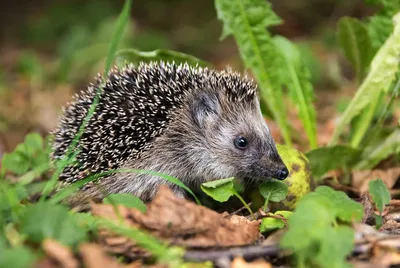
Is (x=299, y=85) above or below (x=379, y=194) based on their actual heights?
above

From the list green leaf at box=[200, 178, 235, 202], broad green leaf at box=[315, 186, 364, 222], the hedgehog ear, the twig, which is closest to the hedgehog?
the hedgehog ear

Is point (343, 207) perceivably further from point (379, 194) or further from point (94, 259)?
point (94, 259)

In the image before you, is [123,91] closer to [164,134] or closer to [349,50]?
[164,134]

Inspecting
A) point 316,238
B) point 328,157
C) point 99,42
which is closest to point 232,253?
point 316,238

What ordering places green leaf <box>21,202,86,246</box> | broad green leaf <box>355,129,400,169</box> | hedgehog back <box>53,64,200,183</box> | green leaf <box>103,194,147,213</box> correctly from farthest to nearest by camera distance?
broad green leaf <box>355,129,400,169</box> → hedgehog back <box>53,64,200,183</box> → green leaf <box>103,194,147,213</box> → green leaf <box>21,202,86,246</box>

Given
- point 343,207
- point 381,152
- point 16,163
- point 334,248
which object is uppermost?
point 16,163

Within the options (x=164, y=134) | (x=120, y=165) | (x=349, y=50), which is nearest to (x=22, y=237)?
(x=120, y=165)

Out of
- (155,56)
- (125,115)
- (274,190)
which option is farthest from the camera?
(155,56)

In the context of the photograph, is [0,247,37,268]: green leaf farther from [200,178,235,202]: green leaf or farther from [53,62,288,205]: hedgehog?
[53,62,288,205]: hedgehog
